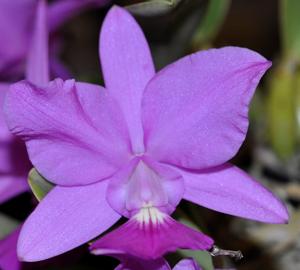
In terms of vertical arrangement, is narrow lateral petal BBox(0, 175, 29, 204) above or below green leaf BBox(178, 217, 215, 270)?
above

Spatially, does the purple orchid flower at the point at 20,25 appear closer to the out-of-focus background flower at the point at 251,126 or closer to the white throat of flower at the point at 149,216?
the out-of-focus background flower at the point at 251,126

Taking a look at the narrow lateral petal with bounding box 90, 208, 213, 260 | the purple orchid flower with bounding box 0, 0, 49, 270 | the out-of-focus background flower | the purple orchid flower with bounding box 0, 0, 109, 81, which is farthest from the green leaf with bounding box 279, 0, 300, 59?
the narrow lateral petal with bounding box 90, 208, 213, 260

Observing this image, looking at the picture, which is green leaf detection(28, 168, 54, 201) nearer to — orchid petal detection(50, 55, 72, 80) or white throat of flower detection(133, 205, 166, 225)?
white throat of flower detection(133, 205, 166, 225)

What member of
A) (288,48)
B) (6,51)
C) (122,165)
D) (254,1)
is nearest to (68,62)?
(6,51)

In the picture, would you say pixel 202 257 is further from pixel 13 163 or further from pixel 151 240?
pixel 13 163

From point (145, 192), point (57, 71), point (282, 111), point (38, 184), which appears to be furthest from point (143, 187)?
point (282, 111)

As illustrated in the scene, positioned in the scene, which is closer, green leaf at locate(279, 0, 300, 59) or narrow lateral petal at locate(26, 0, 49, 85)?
narrow lateral petal at locate(26, 0, 49, 85)

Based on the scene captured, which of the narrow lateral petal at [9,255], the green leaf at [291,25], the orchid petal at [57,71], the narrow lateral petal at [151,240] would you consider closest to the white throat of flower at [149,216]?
the narrow lateral petal at [151,240]
